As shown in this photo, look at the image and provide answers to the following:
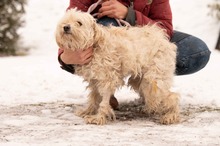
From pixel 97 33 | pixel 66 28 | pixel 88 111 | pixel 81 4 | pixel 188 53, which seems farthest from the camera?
pixel 188 53

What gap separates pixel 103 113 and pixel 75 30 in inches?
29.0

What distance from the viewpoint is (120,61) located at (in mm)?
3955

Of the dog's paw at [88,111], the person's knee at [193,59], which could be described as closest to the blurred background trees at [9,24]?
the person's knee at [193,59]

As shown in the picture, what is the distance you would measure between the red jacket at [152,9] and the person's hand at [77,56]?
73 cm

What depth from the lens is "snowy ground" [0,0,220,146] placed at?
3.39 metres

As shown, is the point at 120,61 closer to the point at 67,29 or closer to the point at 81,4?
the point at 67,29

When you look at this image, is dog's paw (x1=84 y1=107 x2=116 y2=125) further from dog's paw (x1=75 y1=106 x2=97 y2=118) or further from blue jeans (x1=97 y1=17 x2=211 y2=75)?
blue jeans (x1=97 y1=17 x2=211 y2=75)

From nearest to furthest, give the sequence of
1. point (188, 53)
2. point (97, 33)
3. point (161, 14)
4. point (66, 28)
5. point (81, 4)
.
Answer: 1. point (66, 28)
2. point (97, 33)
3. point (81, 4)
4. point (161, 14)
5. point (188, 53)

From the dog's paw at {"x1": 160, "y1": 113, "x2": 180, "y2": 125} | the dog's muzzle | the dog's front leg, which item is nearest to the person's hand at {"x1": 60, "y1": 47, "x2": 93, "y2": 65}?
the dog's muzzle

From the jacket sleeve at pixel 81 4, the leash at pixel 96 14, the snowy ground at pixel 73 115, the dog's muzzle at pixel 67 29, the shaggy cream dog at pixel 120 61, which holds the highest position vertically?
the jacket sleeve at pixel 81 4

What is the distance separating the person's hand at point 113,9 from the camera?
4.53 meters

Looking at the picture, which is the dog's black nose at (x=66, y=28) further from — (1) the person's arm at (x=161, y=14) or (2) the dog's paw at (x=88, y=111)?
(1) the person's arm at (x=161, y=14)

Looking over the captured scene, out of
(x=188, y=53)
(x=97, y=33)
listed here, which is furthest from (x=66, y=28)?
(x=188, y=53)

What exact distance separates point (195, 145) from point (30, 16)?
12159mm
